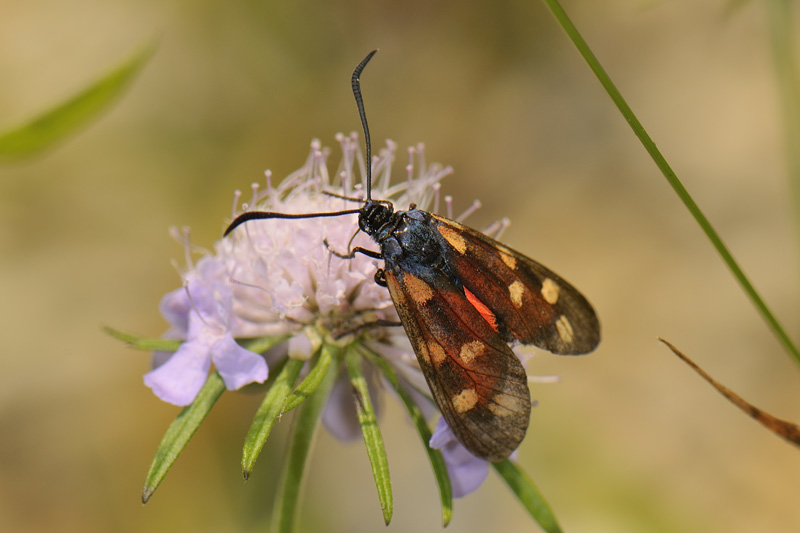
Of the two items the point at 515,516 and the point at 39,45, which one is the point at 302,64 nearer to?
the point at 39,45

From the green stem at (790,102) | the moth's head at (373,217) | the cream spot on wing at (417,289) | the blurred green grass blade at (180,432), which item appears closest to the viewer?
the blurred green grass blade at (180,432)

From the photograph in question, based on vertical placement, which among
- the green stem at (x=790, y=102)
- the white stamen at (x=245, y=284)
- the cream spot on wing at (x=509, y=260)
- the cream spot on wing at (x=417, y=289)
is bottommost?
the white stamen at (x=245, y=284)

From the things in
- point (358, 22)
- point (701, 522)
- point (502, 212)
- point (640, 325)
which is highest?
point (358, 22)

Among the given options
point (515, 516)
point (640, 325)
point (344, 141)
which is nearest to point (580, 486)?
point (515, 516)

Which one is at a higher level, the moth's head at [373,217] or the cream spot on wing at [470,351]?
the moth's head at [373,217]

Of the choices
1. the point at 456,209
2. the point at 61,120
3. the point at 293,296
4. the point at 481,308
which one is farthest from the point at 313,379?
the point at 456,209

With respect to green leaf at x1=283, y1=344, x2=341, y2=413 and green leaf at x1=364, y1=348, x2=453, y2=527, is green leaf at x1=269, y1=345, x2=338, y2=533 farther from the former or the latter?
green leaf at x1=364, y1=348, x2=453, y2=527

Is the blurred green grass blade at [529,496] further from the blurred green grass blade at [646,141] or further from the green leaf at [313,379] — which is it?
the blurred green grass blade at [646,141]

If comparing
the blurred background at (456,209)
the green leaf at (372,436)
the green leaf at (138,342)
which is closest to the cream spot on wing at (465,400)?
the green leaf at (372,436)
